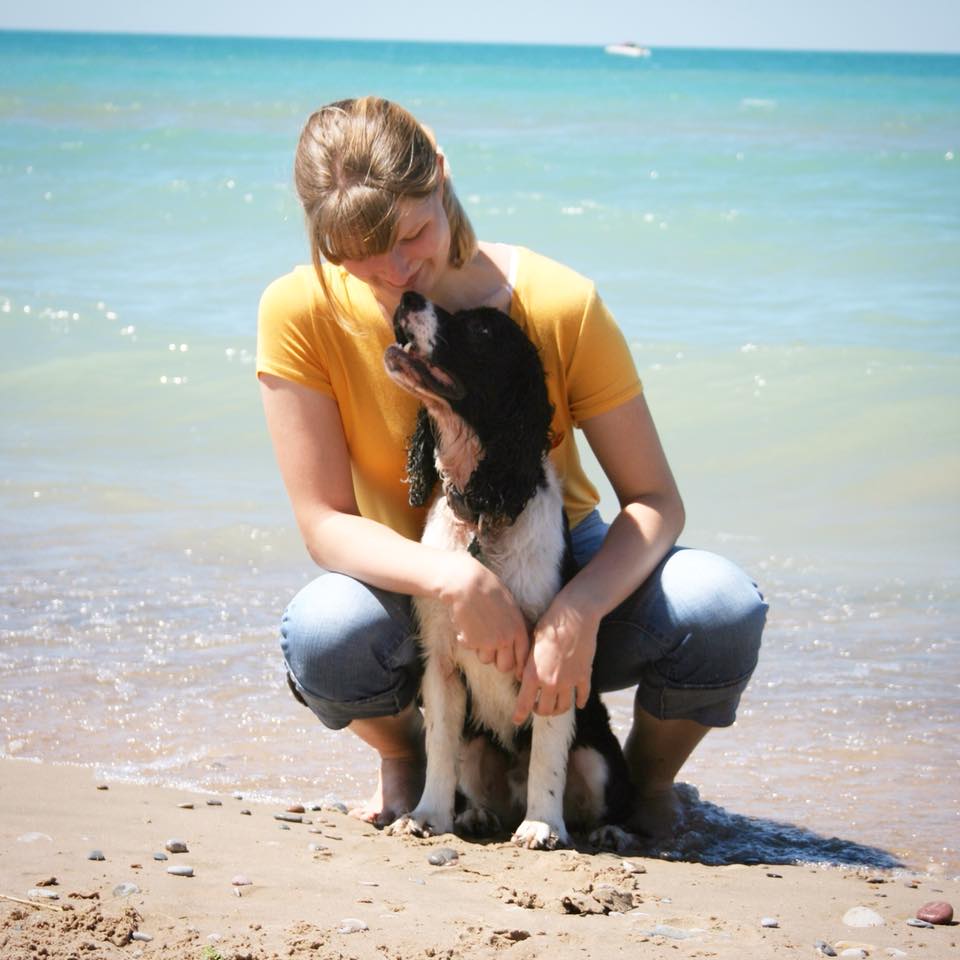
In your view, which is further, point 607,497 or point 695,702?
point 607,497

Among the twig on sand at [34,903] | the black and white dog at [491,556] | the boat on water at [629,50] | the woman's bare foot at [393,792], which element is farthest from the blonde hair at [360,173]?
the boat on water at [629,50]

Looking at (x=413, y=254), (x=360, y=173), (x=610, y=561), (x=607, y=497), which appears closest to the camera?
(x=360, y=173)

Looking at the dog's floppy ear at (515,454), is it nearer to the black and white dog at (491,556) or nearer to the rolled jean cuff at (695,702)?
the black and white dog at (491,556)

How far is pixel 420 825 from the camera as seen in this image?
318 centimetres

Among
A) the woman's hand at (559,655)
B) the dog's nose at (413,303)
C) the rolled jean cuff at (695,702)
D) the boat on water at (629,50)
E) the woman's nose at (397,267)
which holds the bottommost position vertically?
the rolled jean cuff at (695,702)

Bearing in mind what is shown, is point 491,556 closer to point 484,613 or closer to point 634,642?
point 484,613

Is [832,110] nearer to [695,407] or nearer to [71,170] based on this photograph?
[71,170]

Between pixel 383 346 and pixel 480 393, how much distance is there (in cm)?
32

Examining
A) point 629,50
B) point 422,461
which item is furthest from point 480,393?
point 629,50

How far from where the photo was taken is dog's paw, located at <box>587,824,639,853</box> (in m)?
3.24

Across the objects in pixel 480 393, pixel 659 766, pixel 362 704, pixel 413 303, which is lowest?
pixel 659 766

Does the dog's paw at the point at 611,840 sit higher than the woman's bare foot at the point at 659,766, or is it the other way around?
the woman's bare foot at the point at 659,766

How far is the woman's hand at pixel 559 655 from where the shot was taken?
2.98 m

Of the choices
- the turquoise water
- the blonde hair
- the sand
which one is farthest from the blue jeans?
the blonde hair
